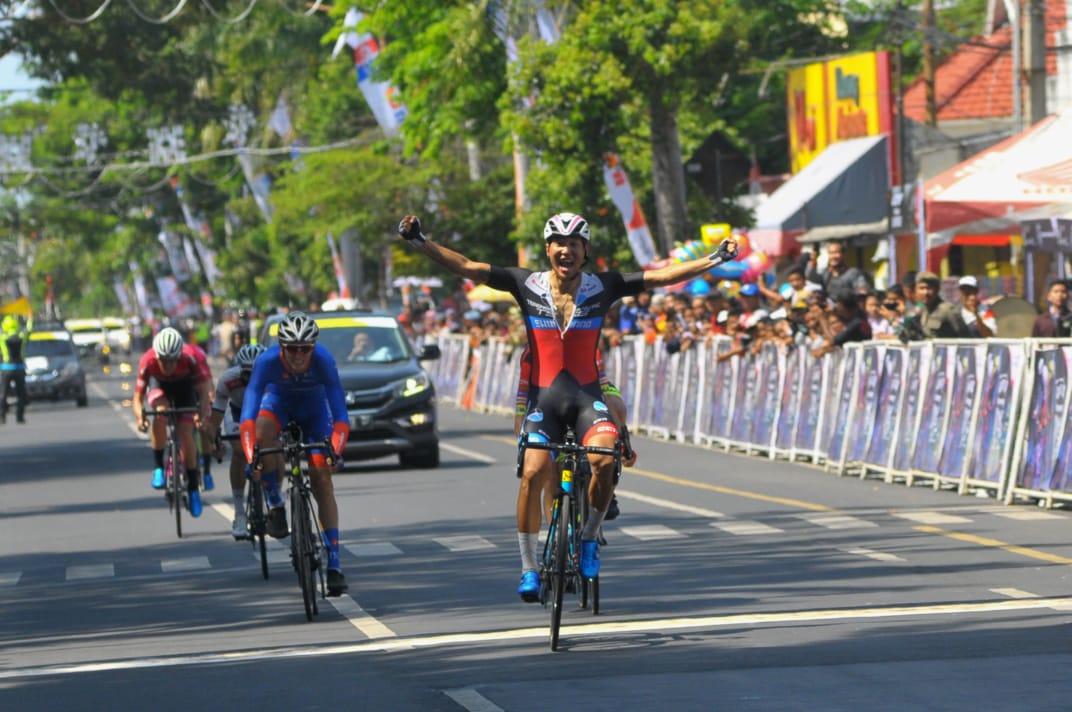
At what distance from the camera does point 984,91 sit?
51375 millimetres

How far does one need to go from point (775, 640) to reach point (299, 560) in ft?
10.0

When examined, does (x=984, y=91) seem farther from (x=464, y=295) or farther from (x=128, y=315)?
(x=128, y=315)

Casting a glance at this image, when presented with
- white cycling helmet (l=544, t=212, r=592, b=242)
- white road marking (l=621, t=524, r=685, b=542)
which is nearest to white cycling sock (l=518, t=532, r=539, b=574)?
white cycling helmet (l=544, t=212, r=592, b=242)

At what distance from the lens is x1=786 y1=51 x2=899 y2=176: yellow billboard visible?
40.9 metres

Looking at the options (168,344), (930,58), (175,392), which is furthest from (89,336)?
(168,344)

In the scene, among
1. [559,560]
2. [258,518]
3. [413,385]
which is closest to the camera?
[559,560]

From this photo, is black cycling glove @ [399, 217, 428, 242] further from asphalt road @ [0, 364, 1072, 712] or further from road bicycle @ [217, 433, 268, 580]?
road bicycle @ [217, 433, 268, 580]

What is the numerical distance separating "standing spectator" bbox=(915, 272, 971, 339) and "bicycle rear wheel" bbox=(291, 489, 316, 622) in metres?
9.53

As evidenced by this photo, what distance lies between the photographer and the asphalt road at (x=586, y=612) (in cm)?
920

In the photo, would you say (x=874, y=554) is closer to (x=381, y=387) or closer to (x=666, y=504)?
(x=666, y=504)

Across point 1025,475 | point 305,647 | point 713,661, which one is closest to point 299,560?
point 305,647

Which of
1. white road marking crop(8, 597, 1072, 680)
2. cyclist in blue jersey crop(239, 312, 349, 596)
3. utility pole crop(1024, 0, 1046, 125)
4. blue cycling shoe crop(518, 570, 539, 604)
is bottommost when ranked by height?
white road marking crop(8, 597, 1072, 680)

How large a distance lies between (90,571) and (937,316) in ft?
28.3

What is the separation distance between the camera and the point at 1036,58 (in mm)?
25609
